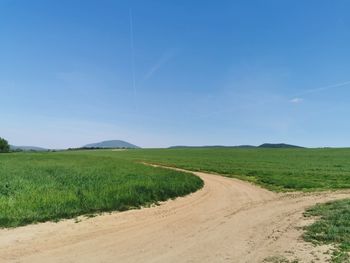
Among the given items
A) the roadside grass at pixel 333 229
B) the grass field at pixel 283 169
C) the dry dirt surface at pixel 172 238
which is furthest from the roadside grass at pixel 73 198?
the grass field at pixel 283 169

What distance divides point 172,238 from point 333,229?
18.7ft

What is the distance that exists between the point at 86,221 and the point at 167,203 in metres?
6.56

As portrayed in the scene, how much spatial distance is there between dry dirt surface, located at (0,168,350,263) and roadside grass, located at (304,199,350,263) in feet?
1.33

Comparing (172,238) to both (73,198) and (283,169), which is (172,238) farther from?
(283,169)

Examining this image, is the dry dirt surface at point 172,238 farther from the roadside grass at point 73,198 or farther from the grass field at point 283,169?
the grass field at point 283,169

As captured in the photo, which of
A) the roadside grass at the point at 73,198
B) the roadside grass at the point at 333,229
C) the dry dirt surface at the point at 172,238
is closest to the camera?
the dry dirt surface at the point at 172,238

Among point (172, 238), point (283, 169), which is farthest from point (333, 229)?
point (283, 169)

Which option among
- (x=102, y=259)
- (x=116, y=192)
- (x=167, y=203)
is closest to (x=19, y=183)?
(x=116, y=192)

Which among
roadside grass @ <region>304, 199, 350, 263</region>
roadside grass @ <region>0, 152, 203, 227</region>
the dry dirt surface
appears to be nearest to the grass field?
roadside grass @ <region>0, 152, 203, 227</region>

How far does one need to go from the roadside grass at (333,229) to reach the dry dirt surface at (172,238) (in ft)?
1.33

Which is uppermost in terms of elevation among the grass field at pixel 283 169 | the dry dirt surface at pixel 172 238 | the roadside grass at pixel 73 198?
the grass field at pixel 283 169

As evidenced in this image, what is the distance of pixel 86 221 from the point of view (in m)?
14.7

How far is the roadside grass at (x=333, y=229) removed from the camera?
10.7 metres

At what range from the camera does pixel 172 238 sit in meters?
12.3
